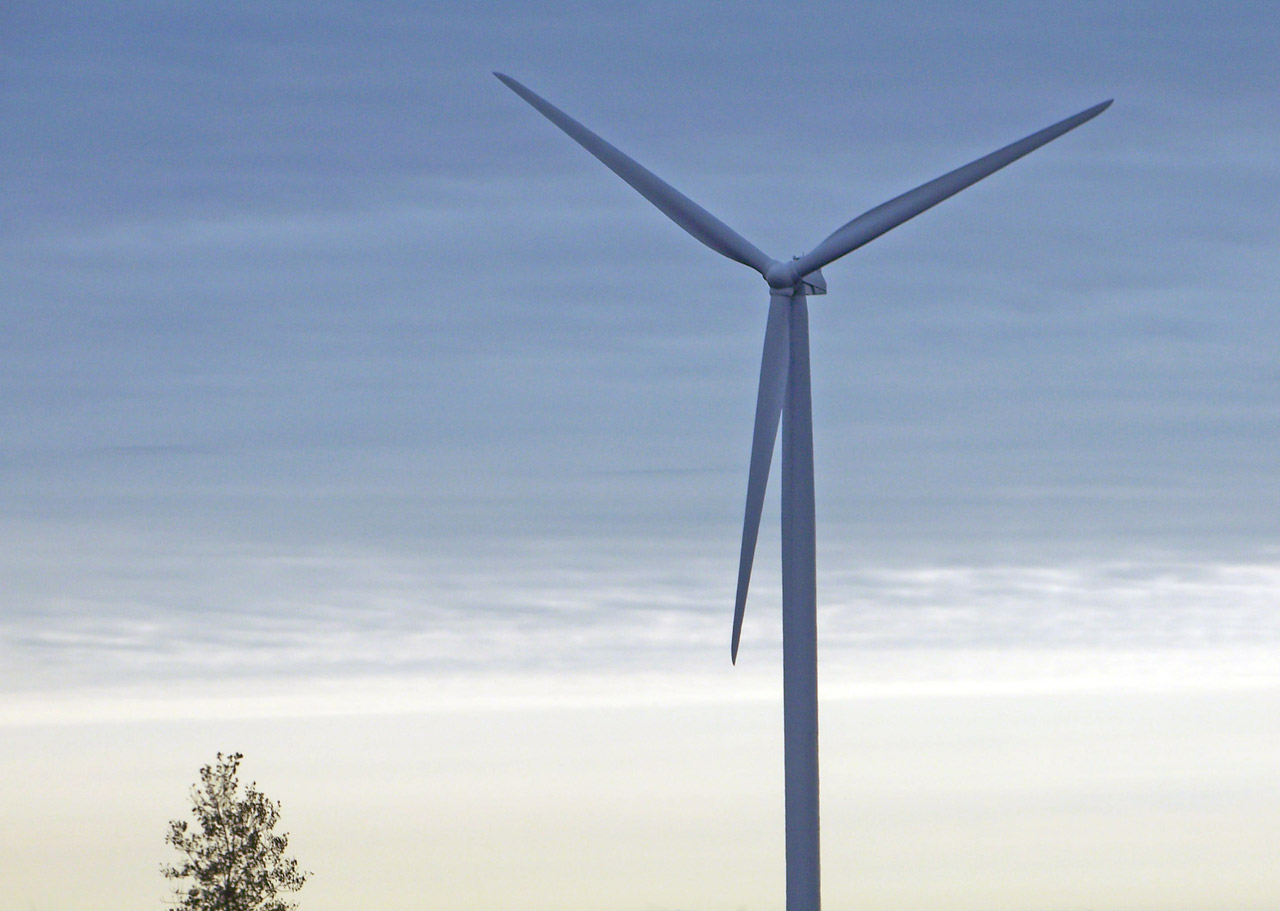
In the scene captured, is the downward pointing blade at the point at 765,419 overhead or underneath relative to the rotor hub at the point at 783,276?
underneath

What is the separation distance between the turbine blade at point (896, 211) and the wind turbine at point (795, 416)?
0.03 meters

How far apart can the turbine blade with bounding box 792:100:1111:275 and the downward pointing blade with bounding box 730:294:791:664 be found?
1.56m

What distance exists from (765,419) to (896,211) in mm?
6985

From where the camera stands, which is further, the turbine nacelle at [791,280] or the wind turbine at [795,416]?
the turbine nacelle at [791,280]

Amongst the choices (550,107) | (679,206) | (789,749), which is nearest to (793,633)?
(789,749)

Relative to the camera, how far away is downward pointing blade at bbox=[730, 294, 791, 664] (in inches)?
2258

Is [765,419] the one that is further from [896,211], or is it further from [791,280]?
[896,211]

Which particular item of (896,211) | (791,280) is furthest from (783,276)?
(896,211)

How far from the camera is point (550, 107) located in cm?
6400

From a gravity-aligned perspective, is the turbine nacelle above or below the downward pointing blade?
above

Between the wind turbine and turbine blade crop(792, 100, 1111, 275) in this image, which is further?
turbine blade crop(792, 100, 1111, 275)

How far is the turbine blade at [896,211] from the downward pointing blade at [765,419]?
5.12 ft

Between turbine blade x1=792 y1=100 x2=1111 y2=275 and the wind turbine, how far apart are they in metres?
0.03

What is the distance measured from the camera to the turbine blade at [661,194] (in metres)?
61.2
